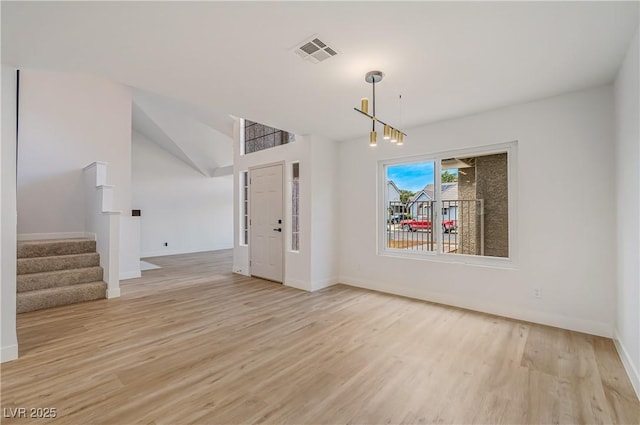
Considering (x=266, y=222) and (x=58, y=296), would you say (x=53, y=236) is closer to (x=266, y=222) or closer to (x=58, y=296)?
(x=58, y=296)

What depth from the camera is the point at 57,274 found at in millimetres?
4008

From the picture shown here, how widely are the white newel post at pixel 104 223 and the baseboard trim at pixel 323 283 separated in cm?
297

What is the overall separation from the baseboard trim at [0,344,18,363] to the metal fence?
4383 mm

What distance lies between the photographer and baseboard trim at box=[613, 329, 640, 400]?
1.99 metres

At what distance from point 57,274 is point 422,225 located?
17.4 feet

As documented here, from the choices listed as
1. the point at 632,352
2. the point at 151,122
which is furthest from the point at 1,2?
the point at 151,122

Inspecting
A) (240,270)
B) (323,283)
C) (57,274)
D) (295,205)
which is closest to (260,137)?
(295,205)

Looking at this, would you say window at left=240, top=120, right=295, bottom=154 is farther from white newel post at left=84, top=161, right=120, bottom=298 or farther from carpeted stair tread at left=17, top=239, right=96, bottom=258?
carpeted stair tread at left=17, top=239, right=96, bottom=258

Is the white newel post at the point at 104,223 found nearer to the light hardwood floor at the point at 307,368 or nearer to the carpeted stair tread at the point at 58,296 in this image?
the carpeted stair tread at the point at 58,296

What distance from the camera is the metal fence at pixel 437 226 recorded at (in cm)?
386

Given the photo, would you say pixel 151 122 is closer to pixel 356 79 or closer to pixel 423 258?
pixel 356 79

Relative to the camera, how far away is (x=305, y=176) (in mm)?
4734

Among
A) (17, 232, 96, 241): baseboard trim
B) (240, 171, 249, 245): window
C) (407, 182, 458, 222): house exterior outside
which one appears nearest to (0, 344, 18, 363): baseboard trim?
(17, 232, 96, 241): baseboard trim

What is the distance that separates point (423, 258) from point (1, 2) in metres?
4.70
